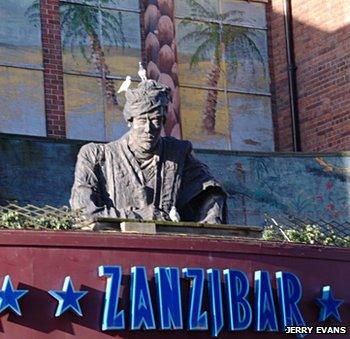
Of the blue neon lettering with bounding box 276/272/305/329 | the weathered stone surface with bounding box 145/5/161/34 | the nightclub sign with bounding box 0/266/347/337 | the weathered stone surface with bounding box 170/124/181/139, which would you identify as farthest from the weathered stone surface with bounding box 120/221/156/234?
the weathered stone surface with bounding box 145/5/161/34

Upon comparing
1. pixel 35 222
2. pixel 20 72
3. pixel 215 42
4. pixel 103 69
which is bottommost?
pixel 35 222

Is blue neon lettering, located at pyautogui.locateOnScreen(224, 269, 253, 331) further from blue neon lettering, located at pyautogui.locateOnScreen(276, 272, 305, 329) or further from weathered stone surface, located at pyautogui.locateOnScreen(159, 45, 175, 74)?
weathered stone surface, located at pyautogui.locateOnScreen(159, 45, 175, 74)

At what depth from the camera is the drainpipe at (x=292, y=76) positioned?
30.5 metres

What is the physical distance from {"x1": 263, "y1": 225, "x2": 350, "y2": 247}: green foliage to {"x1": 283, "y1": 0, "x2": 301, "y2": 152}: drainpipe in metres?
7.67

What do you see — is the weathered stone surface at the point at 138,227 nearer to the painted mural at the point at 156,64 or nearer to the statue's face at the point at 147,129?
the statue's face at the point at 147,129

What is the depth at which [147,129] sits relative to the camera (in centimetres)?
2155

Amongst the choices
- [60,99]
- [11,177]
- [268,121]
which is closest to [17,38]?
[60,99]

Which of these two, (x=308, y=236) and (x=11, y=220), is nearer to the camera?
(x=11, y=220)

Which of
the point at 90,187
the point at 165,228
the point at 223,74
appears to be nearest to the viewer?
the point at 165,228

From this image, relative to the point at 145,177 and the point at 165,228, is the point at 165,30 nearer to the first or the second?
the point at 145,177

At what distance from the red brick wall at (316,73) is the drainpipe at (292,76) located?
86 mm

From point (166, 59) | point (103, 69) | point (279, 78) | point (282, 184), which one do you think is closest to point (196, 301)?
point (282, 184)

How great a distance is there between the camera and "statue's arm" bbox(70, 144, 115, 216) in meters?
21.1

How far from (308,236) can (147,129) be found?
278cm
